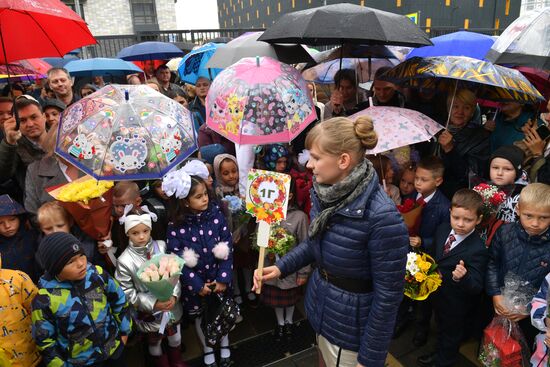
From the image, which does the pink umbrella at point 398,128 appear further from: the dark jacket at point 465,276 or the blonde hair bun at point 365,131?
the blonde hair bun at point 365,131

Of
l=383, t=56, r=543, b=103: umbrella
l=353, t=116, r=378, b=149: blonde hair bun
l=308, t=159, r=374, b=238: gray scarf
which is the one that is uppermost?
l=383, t=56, r=543, b=103: umbrella

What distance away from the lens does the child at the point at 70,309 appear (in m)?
2.30

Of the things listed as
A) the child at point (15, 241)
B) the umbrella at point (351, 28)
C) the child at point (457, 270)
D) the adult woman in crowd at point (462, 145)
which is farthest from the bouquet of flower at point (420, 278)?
the child at point (15, 241)

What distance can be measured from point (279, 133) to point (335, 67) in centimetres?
286

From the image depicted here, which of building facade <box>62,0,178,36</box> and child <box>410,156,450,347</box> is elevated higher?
building facade <box>62,0,178,36</box>

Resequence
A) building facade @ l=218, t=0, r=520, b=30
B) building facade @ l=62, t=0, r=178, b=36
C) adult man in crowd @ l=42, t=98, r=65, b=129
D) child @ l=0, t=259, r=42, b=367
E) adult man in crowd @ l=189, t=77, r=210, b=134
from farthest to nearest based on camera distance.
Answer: building facade @ l=218, t=0, r=520, b=30, building facade @ l=62, t=0, r=178, b=36, adult man in crowd @ l=189, t=77, r=210, b=134, adult man in crowd @ l=42, t=98, r=65, b=129, child @ l=0, t=259, r=42, b=367

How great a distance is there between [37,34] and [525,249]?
4.62 meters

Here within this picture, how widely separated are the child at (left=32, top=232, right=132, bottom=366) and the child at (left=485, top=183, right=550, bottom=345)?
113 inches

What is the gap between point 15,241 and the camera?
291 cm

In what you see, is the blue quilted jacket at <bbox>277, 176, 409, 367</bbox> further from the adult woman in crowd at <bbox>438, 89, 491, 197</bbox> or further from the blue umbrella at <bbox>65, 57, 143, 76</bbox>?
the blue umbrella at <bbox>65, 57, 143, 76</bbox>

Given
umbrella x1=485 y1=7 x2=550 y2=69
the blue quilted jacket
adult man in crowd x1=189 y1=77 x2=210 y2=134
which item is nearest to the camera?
the blue quilted jacket

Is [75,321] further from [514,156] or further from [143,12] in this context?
[143,12]

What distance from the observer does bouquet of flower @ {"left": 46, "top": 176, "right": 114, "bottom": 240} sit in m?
2.77

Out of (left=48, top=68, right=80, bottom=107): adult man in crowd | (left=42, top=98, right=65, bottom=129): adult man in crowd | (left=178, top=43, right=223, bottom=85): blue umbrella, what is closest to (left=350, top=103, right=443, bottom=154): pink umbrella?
(left=42, top=98, right=65, bottom=129): adult man in crowd
